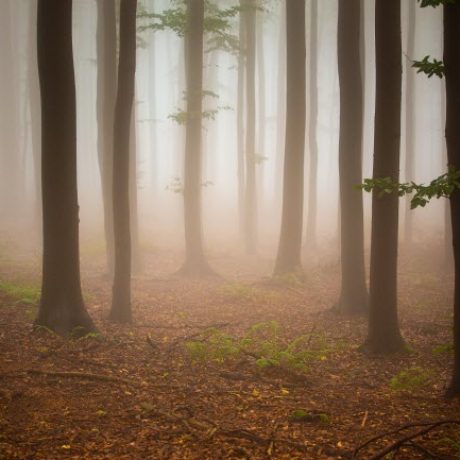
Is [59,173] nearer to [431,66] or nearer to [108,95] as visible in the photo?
[431,66]

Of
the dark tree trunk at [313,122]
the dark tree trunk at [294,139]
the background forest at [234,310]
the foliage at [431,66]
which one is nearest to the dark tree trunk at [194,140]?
the background forest at [234,310]

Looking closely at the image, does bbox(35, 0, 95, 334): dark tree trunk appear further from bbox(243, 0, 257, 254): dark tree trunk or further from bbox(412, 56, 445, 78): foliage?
bbox(243, 0, 257, 254): dark tree trunk

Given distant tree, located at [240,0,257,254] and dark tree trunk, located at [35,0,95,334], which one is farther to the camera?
distant tree, located at [240,0,257,254]

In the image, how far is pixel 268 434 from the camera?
5.46 metres

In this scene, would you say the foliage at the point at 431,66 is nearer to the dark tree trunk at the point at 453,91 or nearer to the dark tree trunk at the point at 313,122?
the dark tree trunk at the point at 453,91

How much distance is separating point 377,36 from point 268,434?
6864 mm

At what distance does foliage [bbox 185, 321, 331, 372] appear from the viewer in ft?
25.8

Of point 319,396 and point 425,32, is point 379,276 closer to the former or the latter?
point 319,396

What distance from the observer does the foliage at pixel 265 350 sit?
7.85m

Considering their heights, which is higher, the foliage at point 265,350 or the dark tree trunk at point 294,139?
the dark tree trunk at point 294,139

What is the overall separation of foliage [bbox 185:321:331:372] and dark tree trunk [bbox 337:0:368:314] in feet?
6.99

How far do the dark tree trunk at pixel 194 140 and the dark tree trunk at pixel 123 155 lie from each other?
5918mm

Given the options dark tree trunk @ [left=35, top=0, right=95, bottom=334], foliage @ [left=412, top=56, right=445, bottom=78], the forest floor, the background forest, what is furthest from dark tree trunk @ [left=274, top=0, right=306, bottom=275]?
foliage @ [left=412, top=56, right=445, bottom=78]

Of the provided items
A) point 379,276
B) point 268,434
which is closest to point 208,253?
point 379,276
